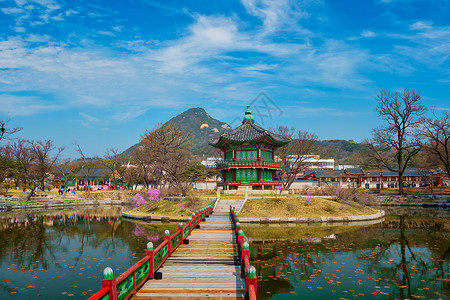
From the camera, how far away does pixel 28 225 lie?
31359 mm

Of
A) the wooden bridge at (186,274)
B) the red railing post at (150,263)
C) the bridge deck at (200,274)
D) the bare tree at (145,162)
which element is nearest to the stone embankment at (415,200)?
the bare tree at (145,162)

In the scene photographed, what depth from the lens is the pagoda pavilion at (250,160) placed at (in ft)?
143

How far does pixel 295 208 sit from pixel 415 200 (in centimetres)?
3178

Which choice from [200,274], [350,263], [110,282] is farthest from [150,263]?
[350,263]

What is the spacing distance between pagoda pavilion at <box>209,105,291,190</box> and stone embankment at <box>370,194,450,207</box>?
1854 centimetres

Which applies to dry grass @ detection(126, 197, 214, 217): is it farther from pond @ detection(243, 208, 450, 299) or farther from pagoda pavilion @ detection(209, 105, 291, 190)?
pond @ detection(243, 208, 450, 299)

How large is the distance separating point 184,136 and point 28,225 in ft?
133

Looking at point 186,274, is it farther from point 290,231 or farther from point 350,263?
point 290,231

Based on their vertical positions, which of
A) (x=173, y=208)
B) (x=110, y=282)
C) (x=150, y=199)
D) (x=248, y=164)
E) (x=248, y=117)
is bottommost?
(x=173, y=208)

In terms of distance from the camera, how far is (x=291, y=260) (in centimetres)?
1628

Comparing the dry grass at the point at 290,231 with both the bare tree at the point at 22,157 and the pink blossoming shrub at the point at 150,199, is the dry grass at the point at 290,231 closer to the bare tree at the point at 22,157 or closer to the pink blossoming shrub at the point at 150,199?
the pink blossoming shrub at the point at 150,199

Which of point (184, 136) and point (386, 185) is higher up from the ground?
point (184, 136)

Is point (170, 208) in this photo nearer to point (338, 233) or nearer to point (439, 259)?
point (338, 233)

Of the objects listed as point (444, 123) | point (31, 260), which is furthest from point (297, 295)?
point (444, 123)
